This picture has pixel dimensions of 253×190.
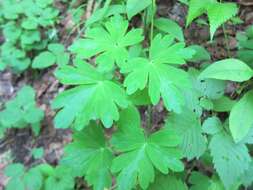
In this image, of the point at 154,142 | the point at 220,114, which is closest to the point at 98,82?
the point at 154,142

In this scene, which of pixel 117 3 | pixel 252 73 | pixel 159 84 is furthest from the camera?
pixel 117 3

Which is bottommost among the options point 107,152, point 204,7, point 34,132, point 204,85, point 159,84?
point 34,132

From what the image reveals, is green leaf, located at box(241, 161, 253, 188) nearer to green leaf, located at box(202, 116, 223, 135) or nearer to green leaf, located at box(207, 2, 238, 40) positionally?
green leaf, located at box(202, 116, 223, 135)

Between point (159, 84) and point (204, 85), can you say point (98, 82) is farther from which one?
point (204, 85)

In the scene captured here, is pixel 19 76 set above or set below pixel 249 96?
below

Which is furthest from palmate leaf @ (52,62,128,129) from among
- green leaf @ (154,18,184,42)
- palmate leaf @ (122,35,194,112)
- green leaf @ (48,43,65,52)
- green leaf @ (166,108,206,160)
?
green leaf @ (48,43,65,52)

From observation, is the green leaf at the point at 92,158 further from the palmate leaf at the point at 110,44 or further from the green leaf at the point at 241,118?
the green leaf at the point at 241,118

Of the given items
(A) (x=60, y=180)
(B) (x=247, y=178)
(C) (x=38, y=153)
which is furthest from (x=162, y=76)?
(C) (x=38, y=153)
